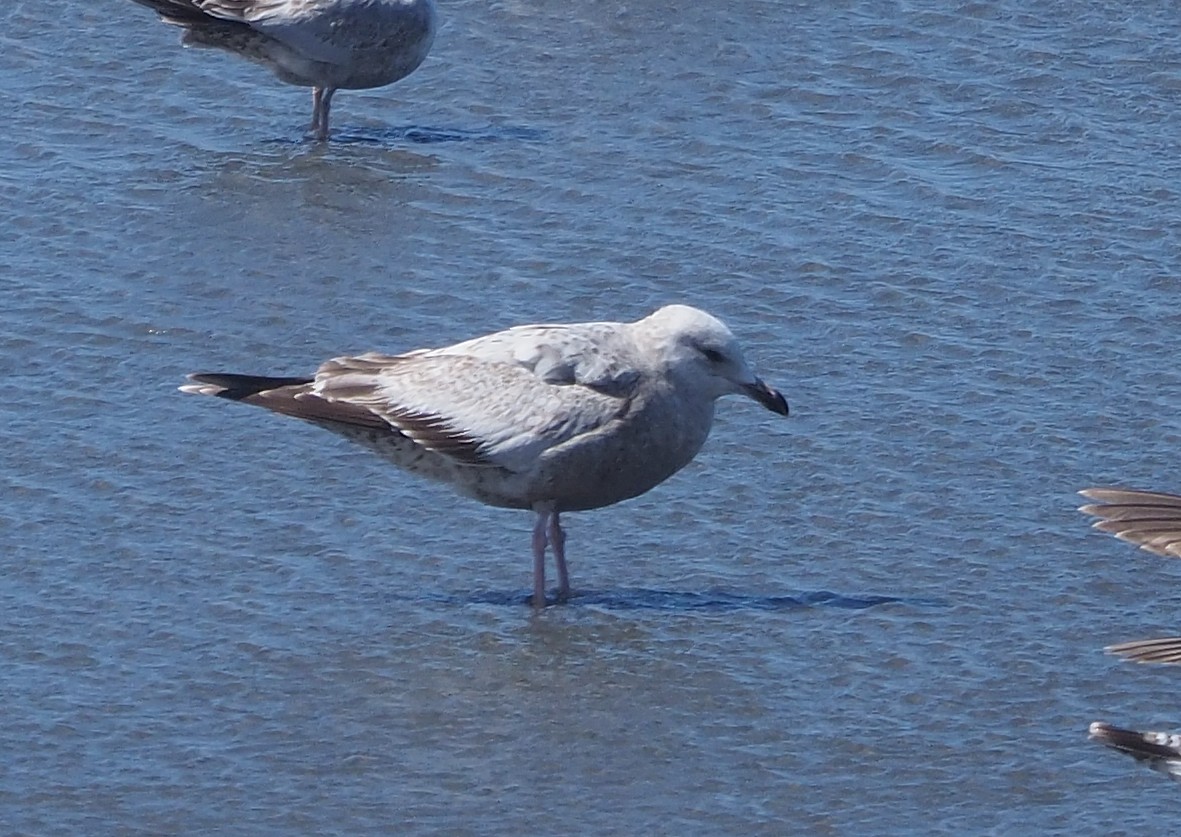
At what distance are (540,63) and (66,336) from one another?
392 centimetres

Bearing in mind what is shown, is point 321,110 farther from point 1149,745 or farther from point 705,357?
point 1149,745

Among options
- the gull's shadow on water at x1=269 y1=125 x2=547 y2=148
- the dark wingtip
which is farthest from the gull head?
the gull's shadow on water at x1=269 y1=125 x2=547 y2=148

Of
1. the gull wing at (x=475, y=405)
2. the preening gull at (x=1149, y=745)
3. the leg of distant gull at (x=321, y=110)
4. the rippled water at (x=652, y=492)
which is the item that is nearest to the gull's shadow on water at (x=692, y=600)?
the rippled water at (x=652, y=492)

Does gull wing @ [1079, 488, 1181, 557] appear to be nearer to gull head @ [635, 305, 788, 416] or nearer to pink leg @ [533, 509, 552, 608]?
gull head @ [635, 305, 788, 416]

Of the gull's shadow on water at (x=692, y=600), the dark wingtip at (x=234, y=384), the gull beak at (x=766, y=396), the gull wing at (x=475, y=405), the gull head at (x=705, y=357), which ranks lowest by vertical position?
the gull's shadow on water at (x=692, y=600)

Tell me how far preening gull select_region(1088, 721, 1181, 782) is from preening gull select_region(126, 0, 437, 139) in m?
7.05

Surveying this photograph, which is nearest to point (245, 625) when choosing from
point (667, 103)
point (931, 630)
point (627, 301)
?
point (931, 630)

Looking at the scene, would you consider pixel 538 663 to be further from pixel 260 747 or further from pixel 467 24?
pixel 467 24

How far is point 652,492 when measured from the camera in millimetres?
8922

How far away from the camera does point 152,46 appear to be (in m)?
13.4

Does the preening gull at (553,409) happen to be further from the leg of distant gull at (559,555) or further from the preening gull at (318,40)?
the preening gull at (318,40)

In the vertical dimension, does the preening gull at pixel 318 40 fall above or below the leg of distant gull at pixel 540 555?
above

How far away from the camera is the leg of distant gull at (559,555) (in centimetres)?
814

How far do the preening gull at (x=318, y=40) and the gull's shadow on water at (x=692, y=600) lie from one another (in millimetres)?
5023
